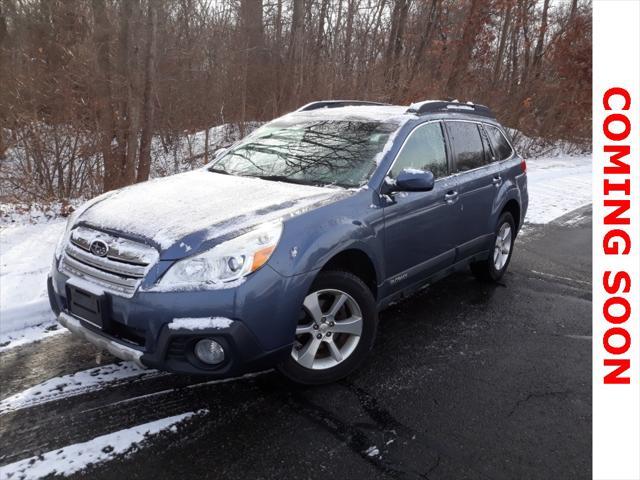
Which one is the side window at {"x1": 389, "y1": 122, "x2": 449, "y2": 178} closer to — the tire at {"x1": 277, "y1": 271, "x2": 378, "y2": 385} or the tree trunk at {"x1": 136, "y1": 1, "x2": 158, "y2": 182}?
the tire at {"x1": 277, "y1": 271, "x2": 378, "y2": 385}

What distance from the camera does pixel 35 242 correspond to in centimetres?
557

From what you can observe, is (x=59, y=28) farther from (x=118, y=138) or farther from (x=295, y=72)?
(x=295, y=72)

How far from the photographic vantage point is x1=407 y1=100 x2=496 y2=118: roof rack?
13.5 feet

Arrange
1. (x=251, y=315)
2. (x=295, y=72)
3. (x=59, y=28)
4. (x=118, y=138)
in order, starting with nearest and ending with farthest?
(x=251, y=315) < (x=118, y=138) < (x=59, y=28) < (x=295, y=72)

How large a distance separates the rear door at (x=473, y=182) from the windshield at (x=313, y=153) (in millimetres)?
898

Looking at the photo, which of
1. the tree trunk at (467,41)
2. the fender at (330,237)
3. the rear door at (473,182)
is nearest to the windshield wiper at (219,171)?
the fender at (330,237)

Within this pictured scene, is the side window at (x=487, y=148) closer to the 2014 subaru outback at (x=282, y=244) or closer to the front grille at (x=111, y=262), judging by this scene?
the 2014 subaru outback at (x=282, y=244)

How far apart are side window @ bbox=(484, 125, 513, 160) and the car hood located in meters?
2.56

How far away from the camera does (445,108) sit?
443 cm

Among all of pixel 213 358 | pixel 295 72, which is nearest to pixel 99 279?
pixel 213 358

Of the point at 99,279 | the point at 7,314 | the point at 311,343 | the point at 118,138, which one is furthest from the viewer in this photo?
the point at 118,138

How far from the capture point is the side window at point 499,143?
16.9 feet

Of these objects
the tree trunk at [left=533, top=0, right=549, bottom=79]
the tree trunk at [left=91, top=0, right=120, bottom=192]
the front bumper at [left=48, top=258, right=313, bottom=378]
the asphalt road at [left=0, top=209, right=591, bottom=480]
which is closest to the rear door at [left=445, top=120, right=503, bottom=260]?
the asphalt road at [left=0, top=209, right=591, bottom=480]

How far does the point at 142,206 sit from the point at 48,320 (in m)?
1.66
